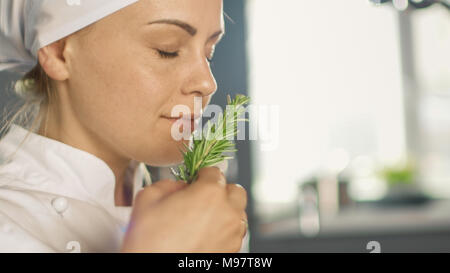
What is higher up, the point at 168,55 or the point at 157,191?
the point at 168,55

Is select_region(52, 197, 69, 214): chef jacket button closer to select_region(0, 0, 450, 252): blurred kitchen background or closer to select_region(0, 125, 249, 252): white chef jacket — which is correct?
select_region(0, 125, 249, 252): white chef jacket

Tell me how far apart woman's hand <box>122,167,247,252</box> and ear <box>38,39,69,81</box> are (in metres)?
0.24

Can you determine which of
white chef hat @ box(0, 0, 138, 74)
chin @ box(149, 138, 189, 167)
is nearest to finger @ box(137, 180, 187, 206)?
chin @ box(149, 138, 189, 167)

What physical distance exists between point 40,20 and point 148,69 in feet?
0.53

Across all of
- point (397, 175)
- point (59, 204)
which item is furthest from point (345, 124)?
point (59, 204)

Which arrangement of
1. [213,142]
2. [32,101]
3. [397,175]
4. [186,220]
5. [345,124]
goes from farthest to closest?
[397,175] → [345,124] → [32,101] → [213,142] → [186,220]

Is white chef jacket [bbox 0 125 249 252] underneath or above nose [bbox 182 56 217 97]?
underneath

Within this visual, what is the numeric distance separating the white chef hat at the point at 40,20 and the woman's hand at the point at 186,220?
244 millimetres

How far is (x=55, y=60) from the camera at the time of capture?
570mm

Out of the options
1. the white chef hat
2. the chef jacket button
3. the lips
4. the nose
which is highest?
the white chef hat

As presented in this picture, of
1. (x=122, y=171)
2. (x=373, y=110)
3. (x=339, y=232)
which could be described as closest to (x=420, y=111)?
(x=373, y=110)

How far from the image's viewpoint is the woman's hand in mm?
388

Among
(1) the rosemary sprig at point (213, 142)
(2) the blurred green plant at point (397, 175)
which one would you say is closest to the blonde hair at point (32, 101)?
(1) the rosemary sprig at point (213, 142)

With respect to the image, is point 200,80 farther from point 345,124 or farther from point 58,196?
point 345,124
